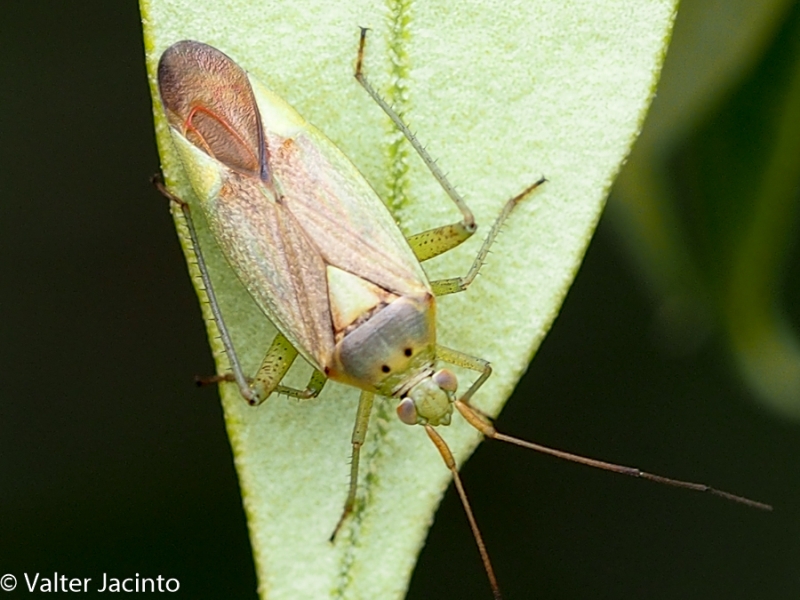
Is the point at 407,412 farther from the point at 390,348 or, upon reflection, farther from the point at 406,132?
the point at 406,132

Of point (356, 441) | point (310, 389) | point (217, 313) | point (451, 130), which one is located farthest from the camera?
point (310, 389)

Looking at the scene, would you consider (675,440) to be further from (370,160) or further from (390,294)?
(370,160)

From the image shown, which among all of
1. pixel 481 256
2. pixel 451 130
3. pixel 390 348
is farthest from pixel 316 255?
pixel 451 130

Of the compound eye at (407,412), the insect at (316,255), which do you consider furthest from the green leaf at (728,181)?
the compound eye at (407,412)

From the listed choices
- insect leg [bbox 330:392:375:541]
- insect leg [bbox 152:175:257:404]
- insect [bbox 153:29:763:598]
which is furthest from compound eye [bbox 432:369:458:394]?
insect leg [bbox 152:175:257:404]

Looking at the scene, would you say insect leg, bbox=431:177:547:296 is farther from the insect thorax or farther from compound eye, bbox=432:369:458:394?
compound eye, bbox=432:369:458:394

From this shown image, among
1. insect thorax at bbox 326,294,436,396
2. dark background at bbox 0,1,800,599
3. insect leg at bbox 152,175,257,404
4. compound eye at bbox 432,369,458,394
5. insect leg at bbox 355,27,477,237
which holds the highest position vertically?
insect leg at bbox 355,27,477,237
